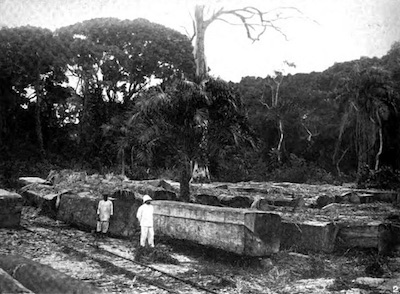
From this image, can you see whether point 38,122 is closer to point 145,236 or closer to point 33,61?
point 33,61

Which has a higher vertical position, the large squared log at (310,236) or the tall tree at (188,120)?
the tall tree at (188,120)

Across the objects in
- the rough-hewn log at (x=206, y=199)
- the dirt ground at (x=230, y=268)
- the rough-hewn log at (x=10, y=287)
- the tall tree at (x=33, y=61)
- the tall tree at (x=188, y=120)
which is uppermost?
the tall tree at (x=33, y=61)

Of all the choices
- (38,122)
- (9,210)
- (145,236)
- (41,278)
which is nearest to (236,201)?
(145,236)

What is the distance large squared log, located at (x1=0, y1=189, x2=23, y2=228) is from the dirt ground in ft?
3.76

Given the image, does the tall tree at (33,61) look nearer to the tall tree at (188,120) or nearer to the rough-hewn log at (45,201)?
the rough-hewn log at (45,201)

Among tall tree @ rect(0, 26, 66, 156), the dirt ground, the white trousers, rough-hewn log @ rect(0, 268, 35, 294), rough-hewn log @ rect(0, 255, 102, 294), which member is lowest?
the dirt ground

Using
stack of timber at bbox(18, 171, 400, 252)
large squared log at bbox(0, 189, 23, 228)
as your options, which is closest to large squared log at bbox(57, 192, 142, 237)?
stack of timber at bbox(18, 171, 400, 252)

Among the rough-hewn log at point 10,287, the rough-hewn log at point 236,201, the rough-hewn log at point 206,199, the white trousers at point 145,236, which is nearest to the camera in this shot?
the rough-hewn log at point 10,287

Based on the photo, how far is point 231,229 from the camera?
8492 millimetres

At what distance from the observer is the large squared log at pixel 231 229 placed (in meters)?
8.30

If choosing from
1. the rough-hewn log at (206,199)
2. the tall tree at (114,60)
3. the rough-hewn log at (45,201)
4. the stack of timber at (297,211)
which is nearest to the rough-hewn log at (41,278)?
the stack of timber at (297,211)

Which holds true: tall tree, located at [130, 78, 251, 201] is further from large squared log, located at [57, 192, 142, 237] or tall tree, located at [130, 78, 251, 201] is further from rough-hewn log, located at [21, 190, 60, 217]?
rough-hewn log, located at [21, 190, 60, 217]

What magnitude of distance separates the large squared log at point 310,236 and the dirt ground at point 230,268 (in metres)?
0.18

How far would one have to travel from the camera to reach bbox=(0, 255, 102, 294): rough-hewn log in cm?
457
